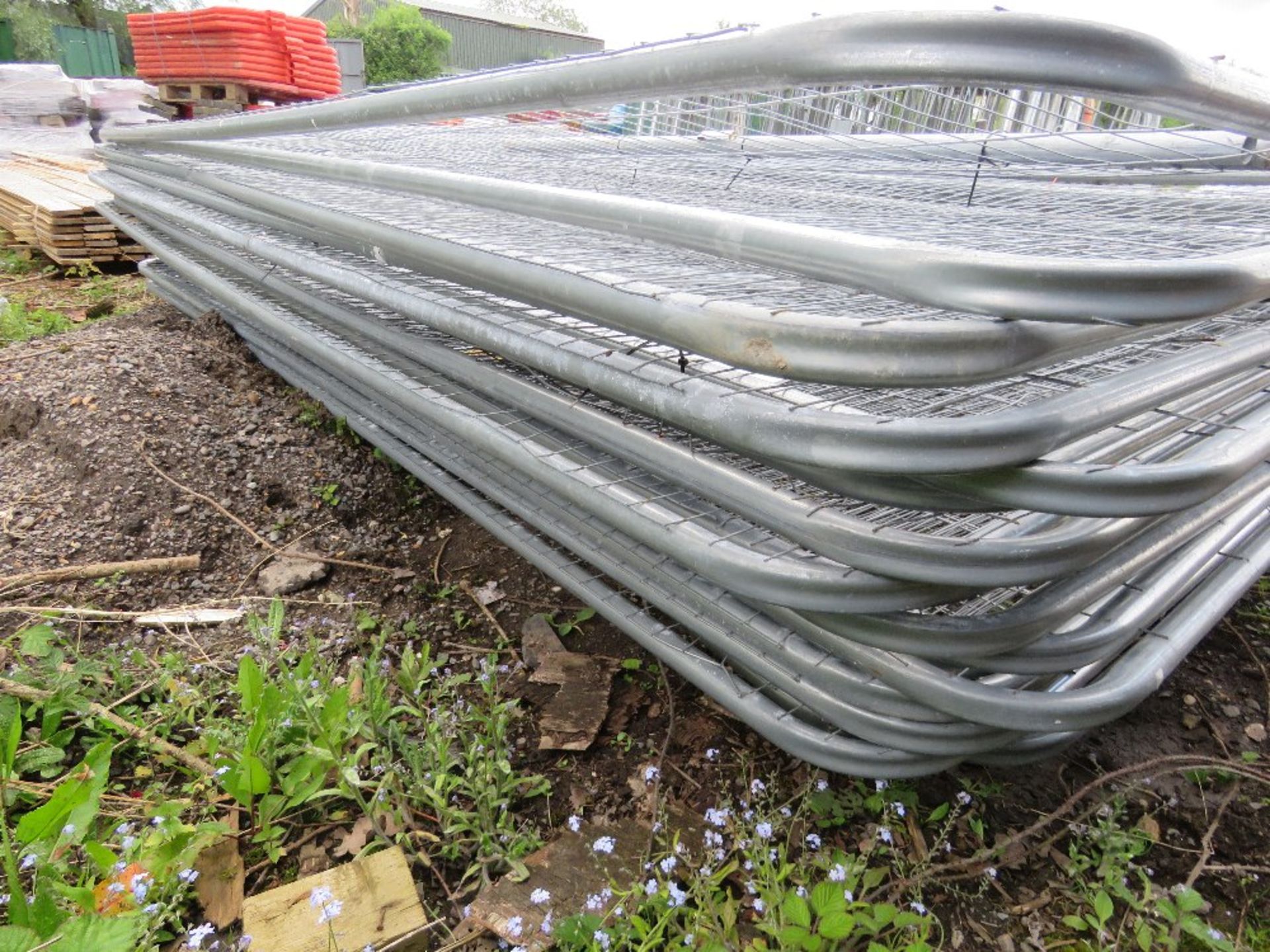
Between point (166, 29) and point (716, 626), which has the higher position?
point (166, 29)

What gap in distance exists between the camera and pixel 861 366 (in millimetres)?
873

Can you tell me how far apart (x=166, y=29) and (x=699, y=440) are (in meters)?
9.79

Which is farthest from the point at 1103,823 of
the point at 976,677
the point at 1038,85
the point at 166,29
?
the point at 166,29

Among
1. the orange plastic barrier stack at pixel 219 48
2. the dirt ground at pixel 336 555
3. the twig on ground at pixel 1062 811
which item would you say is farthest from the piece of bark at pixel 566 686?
the orange plastic barrier stack at pixel 219 48

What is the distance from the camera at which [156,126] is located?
3.22 meters

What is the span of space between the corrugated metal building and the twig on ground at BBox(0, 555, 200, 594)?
2927 centimetres

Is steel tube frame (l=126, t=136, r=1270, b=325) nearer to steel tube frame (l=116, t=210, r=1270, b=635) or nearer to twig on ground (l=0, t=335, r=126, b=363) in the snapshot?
steel tube frame (l=116, t=210, r=1270, b=635)

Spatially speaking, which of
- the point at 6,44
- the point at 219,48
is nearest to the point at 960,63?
the point at 219,48

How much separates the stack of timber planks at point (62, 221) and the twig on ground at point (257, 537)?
3764mm

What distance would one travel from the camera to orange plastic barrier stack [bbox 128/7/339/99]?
812cm

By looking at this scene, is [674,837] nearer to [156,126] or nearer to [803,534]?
[803,534]

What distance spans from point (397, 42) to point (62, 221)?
21.8 metres

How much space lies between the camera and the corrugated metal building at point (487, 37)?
27750 mm

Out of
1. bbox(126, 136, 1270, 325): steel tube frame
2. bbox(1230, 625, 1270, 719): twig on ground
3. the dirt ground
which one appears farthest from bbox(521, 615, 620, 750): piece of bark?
bbox(1230, 625, 1270, 719): twig on ground
